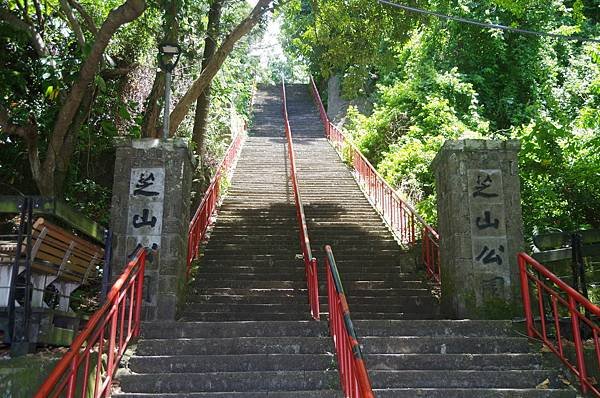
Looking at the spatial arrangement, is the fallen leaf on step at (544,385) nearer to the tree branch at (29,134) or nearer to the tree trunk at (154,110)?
the tree branch at (29,134)

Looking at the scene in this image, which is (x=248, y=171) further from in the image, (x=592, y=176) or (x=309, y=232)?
(x=592, y=176)

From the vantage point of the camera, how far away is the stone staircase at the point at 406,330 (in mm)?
4812

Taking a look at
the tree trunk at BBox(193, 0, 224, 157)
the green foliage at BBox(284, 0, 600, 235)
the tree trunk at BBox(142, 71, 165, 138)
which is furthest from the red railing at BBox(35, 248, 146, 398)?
the tree trunk at BBox(193, 0, 224, 157)

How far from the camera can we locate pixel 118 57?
12672 mm

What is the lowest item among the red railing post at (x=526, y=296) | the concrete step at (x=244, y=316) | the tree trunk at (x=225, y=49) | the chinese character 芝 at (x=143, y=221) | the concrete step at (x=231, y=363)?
the concrete step at (x=231, y=363)

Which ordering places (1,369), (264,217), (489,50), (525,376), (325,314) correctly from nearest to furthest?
1. (1,369)
2. (525,376)
3. (325,314)
4. (264,217)
5. (489,50)

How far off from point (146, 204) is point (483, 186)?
4098 mm

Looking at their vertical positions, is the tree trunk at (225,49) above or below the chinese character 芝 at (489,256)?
above

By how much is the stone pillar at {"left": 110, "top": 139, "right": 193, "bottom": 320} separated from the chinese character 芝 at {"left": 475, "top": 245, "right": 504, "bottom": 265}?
3.61m

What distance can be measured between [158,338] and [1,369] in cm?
185

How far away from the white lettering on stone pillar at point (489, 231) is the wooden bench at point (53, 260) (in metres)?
4.59

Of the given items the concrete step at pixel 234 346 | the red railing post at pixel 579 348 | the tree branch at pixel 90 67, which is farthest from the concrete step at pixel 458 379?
the tree branch at pixel 90 67

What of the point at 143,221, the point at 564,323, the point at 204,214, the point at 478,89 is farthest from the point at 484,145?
the point at 478,89

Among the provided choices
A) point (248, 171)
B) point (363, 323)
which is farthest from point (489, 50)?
point (363, 323)
